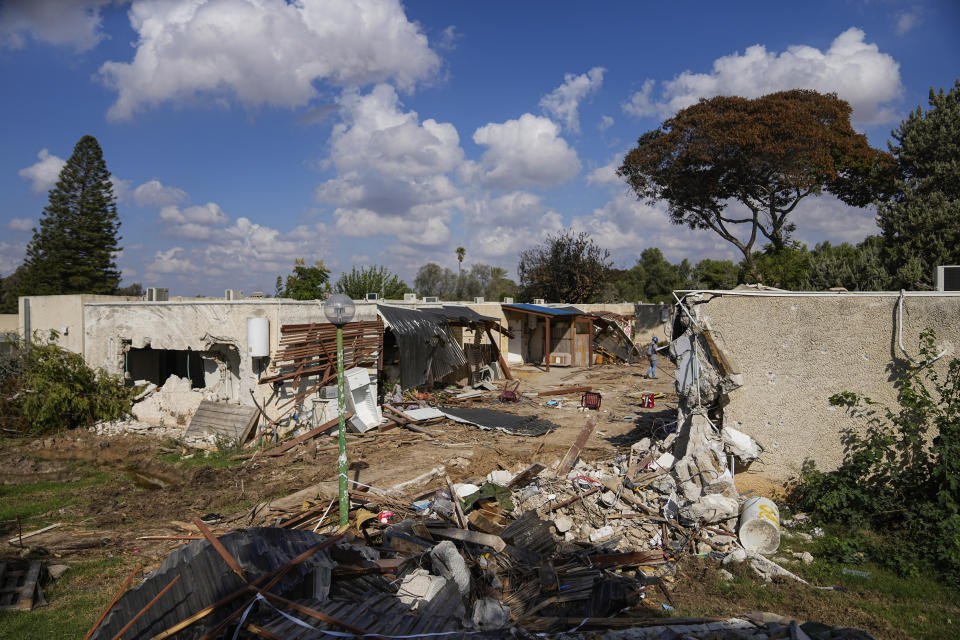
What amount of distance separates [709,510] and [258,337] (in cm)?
901

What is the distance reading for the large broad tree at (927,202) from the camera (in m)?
18.7

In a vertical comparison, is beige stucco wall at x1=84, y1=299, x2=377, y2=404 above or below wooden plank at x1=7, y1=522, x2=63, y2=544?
above

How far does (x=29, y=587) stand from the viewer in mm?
5129

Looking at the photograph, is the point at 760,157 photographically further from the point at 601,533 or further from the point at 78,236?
the point at 78,236

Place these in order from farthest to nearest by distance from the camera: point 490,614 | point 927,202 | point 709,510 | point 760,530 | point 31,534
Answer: point 927,202 < point 31,534 < point 709,510 < point 760,530 < point 490,614

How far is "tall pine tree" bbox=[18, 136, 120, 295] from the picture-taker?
120 ft

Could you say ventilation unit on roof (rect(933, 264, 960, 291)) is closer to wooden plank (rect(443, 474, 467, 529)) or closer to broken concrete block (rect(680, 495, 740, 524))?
broken concrete block (rect(680, 495, 740, 524))

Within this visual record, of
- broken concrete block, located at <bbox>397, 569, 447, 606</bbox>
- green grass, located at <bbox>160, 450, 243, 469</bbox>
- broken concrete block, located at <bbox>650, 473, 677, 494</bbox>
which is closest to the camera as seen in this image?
broken concrete block, located at <bbox>397, 569, 447, 606</bbox>

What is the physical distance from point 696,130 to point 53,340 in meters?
24.1

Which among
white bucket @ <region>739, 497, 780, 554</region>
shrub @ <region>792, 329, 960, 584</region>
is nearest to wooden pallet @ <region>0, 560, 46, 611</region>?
white bucket @ <region>739, 497, 780, 554</region>

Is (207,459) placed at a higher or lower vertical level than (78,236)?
lower

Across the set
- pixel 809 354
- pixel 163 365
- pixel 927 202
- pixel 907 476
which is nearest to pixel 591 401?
pixel 809 354

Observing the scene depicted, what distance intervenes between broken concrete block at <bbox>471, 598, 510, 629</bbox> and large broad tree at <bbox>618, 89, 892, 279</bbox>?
72.5 feet

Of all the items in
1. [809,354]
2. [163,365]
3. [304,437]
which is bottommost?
[304,437]
